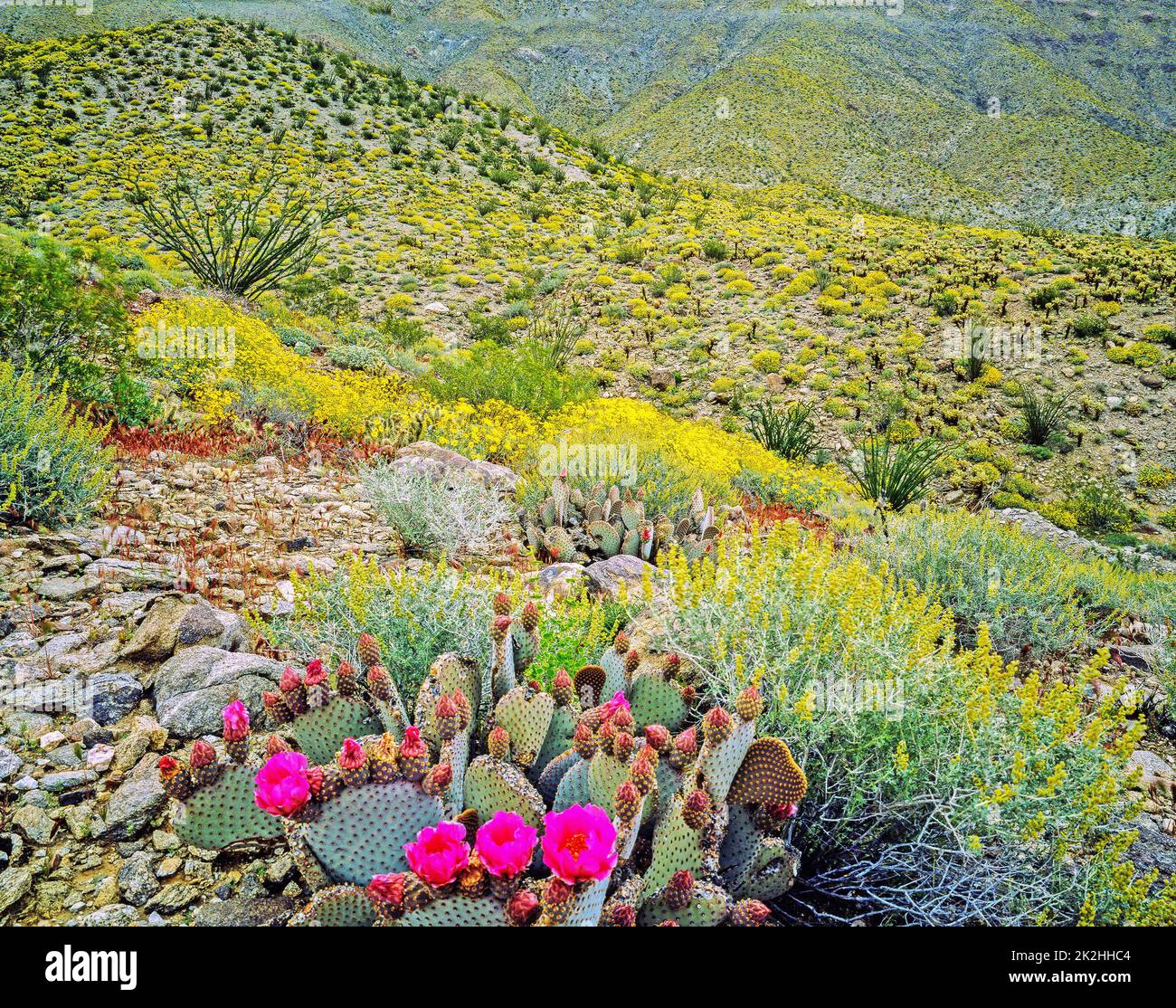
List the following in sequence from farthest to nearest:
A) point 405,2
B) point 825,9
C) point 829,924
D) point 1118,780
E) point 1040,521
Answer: point 405,2, point 825,9, point 1040,521, point 1118,780, point 829,924

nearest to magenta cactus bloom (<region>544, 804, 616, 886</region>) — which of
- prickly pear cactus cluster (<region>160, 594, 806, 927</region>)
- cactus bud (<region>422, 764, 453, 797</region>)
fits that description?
prickly pear cactus cluster (<region>160, 594, 806, 927</region>)

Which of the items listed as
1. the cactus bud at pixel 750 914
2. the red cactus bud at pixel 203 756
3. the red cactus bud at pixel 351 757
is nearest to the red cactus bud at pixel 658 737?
the cactus bud at pixel 750 914

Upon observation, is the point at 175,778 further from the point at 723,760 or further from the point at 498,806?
the point at 723,760

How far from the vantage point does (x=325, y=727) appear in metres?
2.17

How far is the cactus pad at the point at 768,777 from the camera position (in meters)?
2.01

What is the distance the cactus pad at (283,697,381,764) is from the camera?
84.8 inches

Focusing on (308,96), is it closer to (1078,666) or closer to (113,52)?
(113,52)

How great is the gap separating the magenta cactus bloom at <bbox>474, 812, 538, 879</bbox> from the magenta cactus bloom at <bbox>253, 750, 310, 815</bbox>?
526 millimetres

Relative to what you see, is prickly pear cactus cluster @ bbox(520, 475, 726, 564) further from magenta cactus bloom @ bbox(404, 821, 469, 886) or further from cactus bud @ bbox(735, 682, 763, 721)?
magenta cactus bloom @ bbox(404, 821, 469, 886)

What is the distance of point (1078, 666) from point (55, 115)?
3528cm

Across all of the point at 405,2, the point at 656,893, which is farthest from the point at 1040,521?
the point at 405,2

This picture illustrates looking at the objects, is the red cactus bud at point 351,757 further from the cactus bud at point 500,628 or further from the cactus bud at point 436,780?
the cactus bud at point 500,628

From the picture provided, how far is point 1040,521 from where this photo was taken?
9.49 metres

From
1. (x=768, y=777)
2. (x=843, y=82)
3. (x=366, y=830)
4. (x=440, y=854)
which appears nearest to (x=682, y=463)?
(x=768, y=777)
